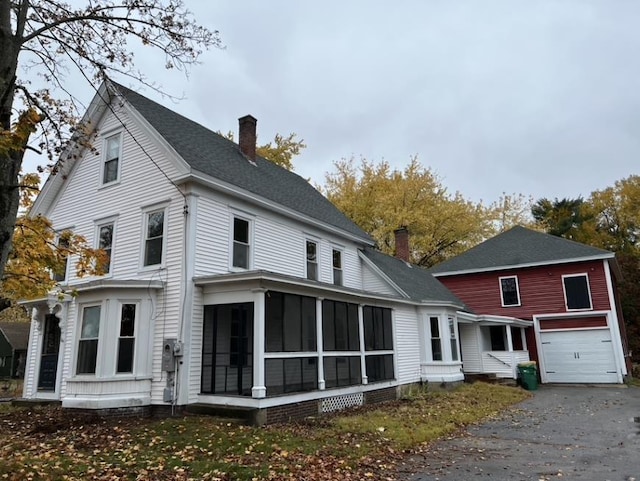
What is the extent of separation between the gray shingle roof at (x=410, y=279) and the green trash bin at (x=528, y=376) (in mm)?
3569

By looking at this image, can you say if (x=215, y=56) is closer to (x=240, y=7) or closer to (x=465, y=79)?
(x=240, y=7)

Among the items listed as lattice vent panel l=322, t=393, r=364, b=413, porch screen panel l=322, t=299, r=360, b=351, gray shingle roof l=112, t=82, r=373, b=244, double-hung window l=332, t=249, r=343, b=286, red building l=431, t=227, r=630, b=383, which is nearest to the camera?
lattice vent panel l=322, t=393, r=364, b=413

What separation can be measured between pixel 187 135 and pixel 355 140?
2387cm

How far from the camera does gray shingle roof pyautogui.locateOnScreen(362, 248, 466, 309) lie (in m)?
17.3

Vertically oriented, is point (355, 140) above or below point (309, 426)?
above

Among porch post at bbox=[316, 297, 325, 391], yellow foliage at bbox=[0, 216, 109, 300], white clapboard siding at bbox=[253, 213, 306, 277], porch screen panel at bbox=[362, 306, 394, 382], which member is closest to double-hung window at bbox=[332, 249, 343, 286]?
white clapboard siding at bbox=[253, 213, 306, 277]

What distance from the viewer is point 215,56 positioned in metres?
6.56

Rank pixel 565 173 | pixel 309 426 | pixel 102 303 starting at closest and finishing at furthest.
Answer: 1. pixel 309 426
2. pixel 102 303
3. pixel 565 173

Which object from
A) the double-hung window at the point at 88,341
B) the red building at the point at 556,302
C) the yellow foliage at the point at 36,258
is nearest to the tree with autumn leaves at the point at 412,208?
the red building at the point at 556,302

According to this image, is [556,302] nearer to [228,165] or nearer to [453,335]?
[453,335]

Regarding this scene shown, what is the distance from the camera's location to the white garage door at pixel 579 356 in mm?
19766

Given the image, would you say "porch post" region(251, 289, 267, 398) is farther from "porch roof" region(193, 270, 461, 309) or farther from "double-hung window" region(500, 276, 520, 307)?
"double-hung window" region(500, 276, 520, 307)

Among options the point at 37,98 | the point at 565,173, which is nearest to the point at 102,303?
the point at 37,98

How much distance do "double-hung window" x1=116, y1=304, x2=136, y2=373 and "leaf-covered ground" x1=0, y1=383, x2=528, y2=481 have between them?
1.29 metres
